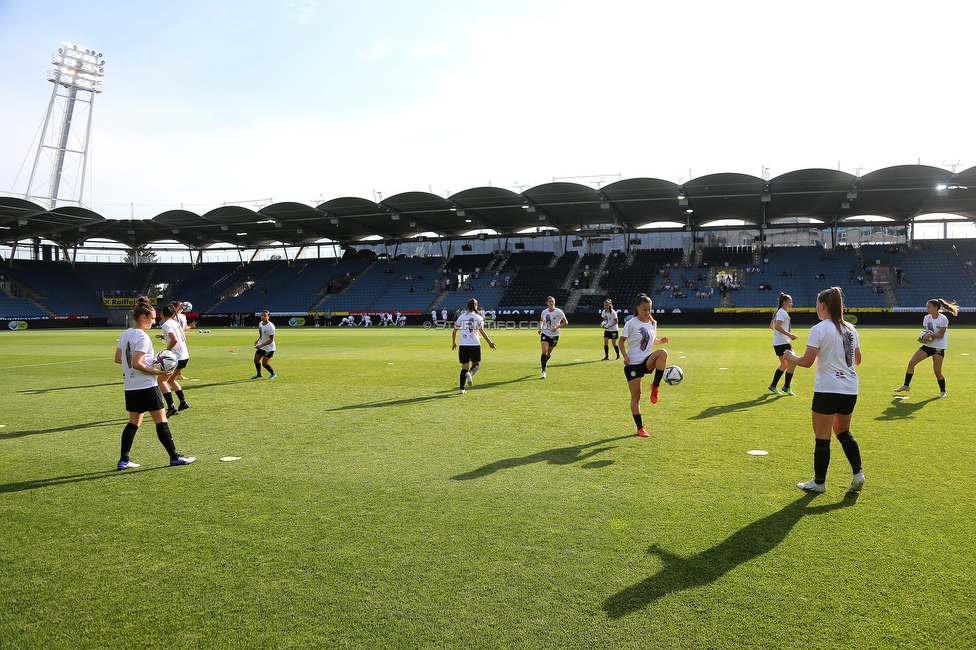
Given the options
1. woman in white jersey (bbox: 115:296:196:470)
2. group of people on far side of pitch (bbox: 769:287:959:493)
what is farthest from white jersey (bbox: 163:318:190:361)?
group of people on far side of pitch (bbox: 769:287:959:493)

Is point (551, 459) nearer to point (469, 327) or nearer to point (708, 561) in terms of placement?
point (708, 561)

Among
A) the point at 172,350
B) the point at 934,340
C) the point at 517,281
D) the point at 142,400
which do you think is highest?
the point at 517,281

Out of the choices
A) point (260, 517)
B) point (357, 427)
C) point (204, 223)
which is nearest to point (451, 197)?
point (204, 223)

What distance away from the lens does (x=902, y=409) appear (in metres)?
10.3

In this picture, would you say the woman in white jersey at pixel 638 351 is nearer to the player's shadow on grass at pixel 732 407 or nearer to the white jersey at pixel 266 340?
the player's shadow on grass at pixel 732 407

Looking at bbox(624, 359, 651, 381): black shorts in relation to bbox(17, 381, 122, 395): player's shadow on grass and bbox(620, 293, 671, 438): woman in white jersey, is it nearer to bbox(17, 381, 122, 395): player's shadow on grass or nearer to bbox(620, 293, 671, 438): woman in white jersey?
bbox(620, 293, 671, 438): woman in white jersey

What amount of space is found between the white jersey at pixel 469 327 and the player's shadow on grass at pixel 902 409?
7.60 meters

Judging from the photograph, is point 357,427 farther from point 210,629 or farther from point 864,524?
point 864,524

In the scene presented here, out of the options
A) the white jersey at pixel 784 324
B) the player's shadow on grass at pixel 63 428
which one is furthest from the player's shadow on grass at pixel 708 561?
→ the player's shadow on grass at pixel 63 428

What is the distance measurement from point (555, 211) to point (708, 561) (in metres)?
51.8

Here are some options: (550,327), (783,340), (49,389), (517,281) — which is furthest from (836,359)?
(517,281)

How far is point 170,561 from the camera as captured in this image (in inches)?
180

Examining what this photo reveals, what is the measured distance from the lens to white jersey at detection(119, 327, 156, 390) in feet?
22.9

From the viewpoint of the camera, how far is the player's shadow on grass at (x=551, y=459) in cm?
679
